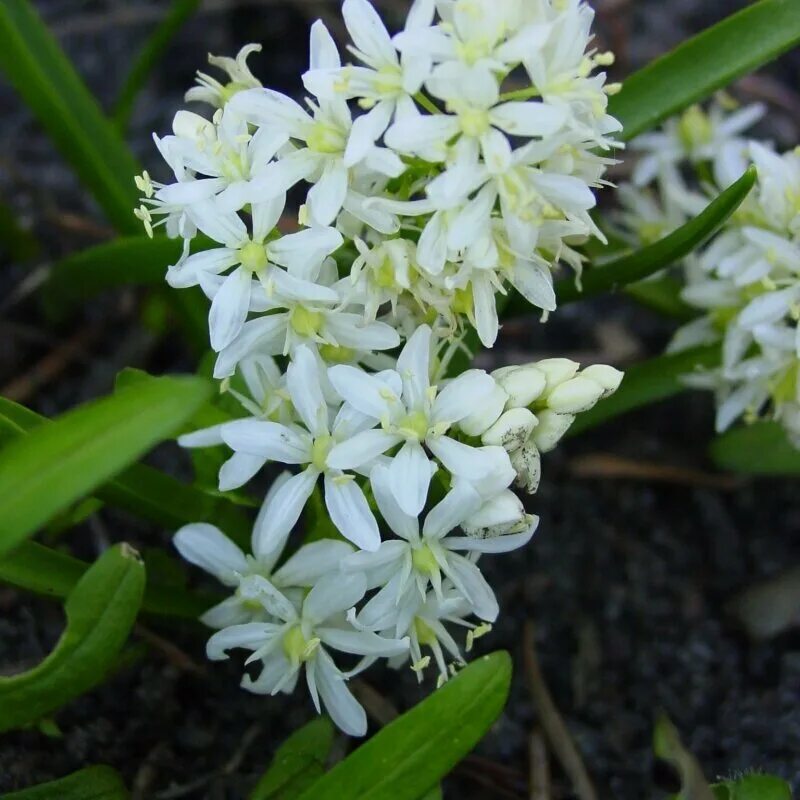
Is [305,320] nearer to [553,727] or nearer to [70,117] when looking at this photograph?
[70,117]

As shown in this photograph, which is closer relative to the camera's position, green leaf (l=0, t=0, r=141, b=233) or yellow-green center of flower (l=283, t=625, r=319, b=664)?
yellow-green center of flower (l=283, t=625, r=319, b=664)

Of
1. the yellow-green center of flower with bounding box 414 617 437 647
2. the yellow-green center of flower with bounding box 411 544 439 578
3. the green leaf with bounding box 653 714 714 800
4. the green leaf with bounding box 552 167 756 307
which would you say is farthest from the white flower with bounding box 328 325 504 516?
the green leaf with bounding box 653 714 714 800

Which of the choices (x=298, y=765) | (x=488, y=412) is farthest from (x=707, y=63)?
(x=298, y=765)

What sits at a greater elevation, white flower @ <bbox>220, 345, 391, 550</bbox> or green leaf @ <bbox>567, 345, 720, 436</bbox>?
white flower @ <bbox>220, 345, 391, 550</bbox>

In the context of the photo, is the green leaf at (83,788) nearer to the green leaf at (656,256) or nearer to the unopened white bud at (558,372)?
the unopened white bud at (558,372)

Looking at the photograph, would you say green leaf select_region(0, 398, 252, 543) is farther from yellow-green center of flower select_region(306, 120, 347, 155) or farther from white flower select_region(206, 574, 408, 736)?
yellow-green center of flower select_region(306, 120, 347, 155)

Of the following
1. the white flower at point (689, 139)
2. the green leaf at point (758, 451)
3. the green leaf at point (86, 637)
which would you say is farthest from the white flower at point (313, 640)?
the white flower at point (689, 139)
